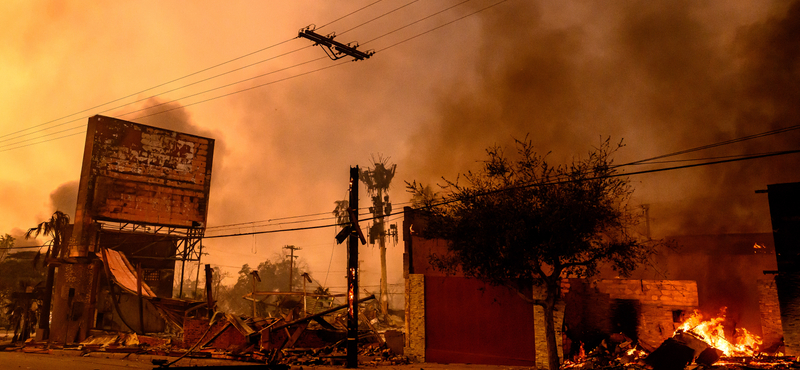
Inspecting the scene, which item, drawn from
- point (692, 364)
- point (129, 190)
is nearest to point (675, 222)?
point (692, 364)

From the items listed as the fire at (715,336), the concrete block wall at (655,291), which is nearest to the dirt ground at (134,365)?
the concrete block wall at (655,291)

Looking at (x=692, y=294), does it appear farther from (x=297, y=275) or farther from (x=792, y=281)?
(x=297, y=275)

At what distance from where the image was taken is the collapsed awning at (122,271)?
29.1 m

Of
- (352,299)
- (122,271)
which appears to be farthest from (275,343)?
(122,271)

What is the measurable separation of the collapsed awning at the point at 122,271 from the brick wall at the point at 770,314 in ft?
98.9

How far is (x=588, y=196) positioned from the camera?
16.0 metres

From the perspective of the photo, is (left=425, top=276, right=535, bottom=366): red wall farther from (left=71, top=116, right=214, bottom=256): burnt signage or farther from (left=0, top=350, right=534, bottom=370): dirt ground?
(left=71, top=116, right=214, bottom=256): burnt signage

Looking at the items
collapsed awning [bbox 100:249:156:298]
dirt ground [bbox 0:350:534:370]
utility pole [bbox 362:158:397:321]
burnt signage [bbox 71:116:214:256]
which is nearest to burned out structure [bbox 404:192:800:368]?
dirt ground [bbox 0:350:534:370]

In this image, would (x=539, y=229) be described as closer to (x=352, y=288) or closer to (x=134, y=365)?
(x=352, y=288)

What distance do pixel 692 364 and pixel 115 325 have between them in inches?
1269

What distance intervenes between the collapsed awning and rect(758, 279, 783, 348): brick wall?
30157mm

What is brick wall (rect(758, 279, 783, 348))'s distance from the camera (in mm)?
21109

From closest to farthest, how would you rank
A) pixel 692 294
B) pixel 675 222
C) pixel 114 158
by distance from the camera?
pixel 692 294, pixel 114 158, pixel 675 222

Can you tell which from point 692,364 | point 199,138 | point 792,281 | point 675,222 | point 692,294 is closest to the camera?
point 692,364
